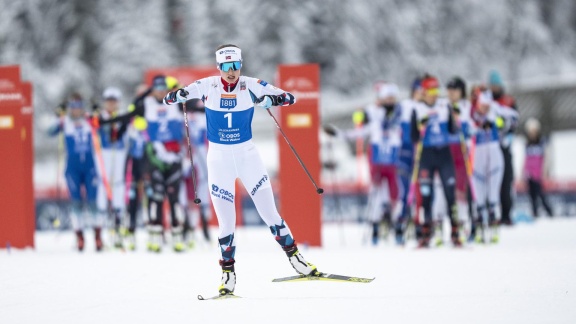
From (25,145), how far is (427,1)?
122 feet

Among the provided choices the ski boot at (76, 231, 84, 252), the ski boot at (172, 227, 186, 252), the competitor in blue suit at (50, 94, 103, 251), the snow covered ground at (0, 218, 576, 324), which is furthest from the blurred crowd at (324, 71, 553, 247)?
the ski boot at (76, 231, 84, 252)

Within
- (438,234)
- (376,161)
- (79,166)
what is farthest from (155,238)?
(438,234)

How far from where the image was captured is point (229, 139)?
970cm

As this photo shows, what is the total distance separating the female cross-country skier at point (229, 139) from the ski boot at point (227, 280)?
11mm

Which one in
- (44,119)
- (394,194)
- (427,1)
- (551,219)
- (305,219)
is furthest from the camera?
(427,1)

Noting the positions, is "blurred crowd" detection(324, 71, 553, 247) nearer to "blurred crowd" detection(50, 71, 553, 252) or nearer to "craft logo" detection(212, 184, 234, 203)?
"blurred crowd" detection(50, 71, 553, 252)

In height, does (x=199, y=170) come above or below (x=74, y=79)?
below

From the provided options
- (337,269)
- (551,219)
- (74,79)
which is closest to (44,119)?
(74,79)

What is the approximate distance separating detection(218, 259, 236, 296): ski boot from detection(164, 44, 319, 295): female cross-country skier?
11 mm

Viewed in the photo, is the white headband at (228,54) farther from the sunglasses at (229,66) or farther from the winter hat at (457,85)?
the winter hat at (457,85)

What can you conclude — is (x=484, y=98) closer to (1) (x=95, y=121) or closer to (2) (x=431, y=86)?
(2) (x=431, y=86)

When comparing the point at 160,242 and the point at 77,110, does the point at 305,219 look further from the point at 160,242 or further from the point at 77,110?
the point at 77,110

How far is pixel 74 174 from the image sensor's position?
15.0 m

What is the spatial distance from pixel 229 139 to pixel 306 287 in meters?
1.53
